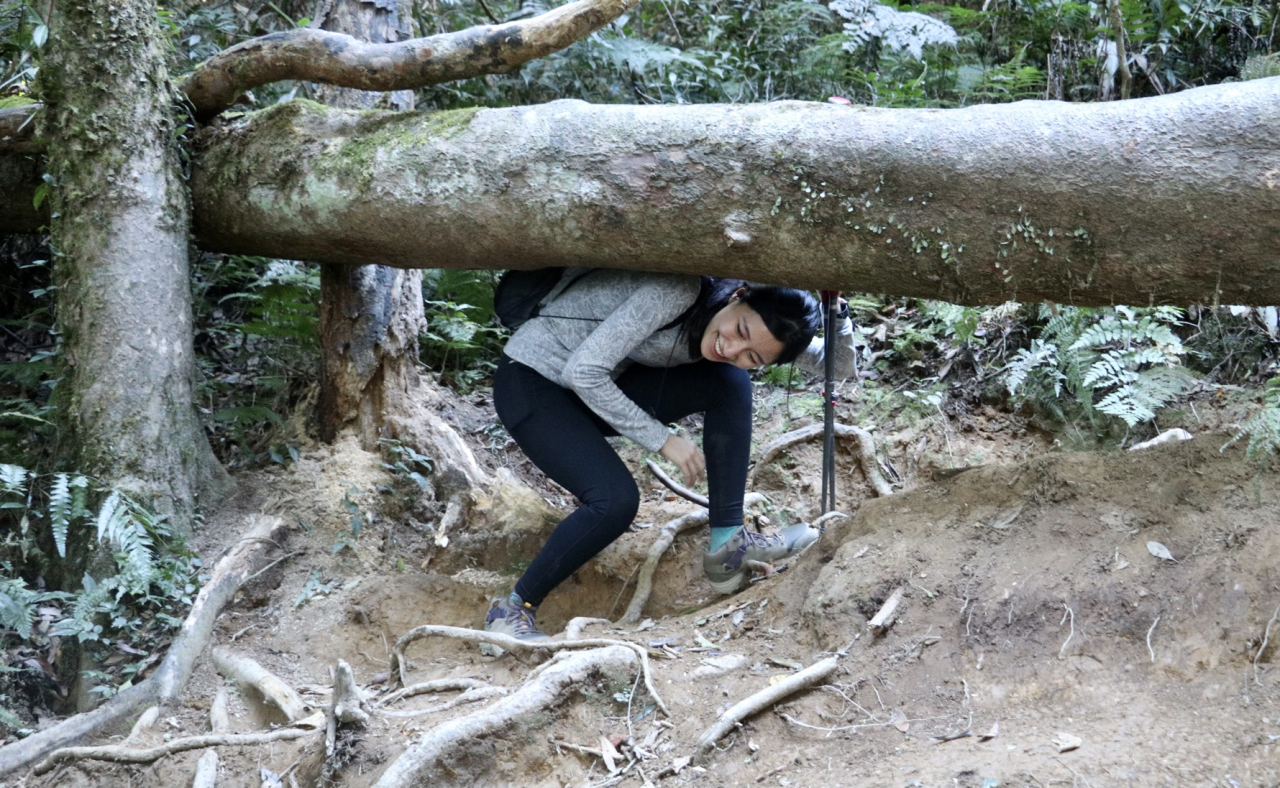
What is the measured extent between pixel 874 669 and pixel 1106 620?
2.40 feet

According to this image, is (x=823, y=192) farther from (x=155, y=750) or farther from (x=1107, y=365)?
(x=155, y=750)

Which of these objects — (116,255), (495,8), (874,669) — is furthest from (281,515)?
(495,8)

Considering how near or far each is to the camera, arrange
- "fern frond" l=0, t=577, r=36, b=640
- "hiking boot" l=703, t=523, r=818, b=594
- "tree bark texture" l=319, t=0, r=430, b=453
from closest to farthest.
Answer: "fern frond" l=0, t=577, r=36, b=640
"hiking boot" l=703, t=523, r=818, b=594
"tree bark texture" l=319, t=0, r=430, b=453

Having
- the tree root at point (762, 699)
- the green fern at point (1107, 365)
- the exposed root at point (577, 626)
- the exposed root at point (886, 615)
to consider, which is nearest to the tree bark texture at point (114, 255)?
the exposed root at point (577, 626)

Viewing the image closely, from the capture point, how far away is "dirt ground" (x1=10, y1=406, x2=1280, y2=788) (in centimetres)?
264

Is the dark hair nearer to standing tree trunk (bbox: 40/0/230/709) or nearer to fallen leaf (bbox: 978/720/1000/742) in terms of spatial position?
fallen leaf (bbox: 978/720/1000/742)

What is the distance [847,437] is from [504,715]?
10.5 feet

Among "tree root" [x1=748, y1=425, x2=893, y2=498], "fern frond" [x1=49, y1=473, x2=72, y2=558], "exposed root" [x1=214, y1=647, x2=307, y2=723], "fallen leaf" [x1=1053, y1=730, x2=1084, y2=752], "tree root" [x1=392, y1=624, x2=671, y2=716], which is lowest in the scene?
"exposed root" [x1=214, y1=647, x2=307, y2=723]

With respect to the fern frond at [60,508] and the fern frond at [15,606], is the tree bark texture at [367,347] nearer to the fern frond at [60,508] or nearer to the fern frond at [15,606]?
the fern frond at [60,508]

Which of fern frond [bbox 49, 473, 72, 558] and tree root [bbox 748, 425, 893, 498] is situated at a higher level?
fern frond [bbox 49, 473, 72, 558]

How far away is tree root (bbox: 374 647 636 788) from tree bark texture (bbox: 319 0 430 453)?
2.57m

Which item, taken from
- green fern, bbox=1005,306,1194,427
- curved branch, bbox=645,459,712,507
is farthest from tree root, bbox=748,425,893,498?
green fern, bbox=1005,306,1194,427

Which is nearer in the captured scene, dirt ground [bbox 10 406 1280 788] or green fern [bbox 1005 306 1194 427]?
dirt ground [bbox 10 406 1280 788]

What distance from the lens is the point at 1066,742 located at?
2.58 m
